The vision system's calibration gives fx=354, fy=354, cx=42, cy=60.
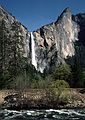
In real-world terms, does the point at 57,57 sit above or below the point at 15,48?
above

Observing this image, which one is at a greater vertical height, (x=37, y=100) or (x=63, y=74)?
(x=63, y=74)

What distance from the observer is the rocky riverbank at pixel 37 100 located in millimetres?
51516

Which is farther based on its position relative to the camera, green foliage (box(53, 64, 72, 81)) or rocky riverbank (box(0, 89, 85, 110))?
green foliage (box(53, 64, 72, 81))

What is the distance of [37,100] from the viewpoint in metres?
53.0

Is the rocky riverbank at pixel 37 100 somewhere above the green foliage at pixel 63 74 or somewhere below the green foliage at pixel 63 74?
below

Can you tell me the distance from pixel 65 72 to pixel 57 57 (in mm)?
111685

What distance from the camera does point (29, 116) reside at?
38.2 metres

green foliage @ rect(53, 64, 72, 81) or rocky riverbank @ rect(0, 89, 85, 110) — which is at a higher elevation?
green foliage @ rect(53, 64, 72, 81)

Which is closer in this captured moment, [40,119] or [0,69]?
[40,119]

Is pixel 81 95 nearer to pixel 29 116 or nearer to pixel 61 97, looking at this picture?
pixel 61 97

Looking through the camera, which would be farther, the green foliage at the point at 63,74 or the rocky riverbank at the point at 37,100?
the green foliage at the point at 63,74

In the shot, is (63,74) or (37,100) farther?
(63,74)

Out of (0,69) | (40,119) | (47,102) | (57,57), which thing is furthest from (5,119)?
(57,57)

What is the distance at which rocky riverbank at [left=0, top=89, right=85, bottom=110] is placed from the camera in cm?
5152
